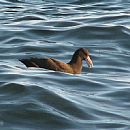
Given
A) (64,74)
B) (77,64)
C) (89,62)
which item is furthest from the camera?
(89,62)

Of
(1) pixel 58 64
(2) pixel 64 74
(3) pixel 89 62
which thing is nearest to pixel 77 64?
(3) pixel 89 62

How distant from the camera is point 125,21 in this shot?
2777cm

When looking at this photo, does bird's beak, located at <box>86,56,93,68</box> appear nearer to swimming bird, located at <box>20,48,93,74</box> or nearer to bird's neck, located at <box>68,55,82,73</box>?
swimming bird, located at <box>20,48,93,74</box>

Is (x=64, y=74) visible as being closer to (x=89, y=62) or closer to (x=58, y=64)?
(x=58, y=64)

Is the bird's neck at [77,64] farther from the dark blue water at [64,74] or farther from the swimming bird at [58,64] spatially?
the dark blue water at [64,74]

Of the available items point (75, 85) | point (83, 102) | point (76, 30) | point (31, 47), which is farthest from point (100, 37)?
point (83, 102)

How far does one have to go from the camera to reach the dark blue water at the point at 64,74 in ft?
41.0

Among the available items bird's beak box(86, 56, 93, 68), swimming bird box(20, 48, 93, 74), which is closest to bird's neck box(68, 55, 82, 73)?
swimming bird box(20, 48, 93, 74)

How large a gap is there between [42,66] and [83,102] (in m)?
3.75

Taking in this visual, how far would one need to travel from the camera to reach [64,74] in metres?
17.2

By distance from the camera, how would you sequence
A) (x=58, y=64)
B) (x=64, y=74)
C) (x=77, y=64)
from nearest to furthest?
(x=64, y=74) → (x=58, y=64) → (x=77, y=64)

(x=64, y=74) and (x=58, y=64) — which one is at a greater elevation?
(x=58, y=64)

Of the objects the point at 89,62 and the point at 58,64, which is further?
the point at 89,62

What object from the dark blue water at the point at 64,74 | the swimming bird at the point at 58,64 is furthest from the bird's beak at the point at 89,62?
the dark blue water at the point at 64,74
